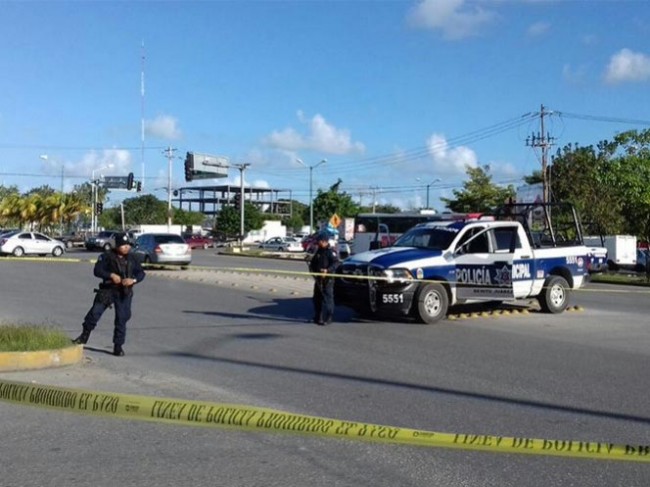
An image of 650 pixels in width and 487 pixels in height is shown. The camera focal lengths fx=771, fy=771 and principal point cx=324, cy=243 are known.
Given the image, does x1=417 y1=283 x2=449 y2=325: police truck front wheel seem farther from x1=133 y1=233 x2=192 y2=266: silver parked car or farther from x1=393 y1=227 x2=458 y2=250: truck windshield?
x1=133 y1=233 x2=192 y2=266: silver parked car

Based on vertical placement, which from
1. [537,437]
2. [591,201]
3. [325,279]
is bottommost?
[537,437]

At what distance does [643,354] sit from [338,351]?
14.4 feet

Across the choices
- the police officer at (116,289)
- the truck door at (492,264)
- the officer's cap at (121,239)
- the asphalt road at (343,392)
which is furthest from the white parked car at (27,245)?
the police officer at (116,289)

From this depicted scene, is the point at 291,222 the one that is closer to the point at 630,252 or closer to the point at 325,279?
the point at 630,252

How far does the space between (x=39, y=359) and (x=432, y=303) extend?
740cm

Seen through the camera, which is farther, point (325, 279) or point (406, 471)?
point (325, 279)

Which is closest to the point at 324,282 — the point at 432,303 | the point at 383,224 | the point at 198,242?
the point at 432,303

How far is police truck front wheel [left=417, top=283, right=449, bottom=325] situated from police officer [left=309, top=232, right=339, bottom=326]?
5.31 ft

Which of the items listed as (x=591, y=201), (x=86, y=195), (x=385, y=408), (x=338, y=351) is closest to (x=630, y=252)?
(x=591, y=201)

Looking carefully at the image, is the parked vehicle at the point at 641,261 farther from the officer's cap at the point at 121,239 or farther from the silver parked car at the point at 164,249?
the officer's cap at the point at 121,239

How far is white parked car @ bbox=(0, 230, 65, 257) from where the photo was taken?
44.5 m

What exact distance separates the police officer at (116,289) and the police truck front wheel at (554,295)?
360 inches

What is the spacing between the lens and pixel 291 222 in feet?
474

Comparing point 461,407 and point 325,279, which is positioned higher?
point 325,279
